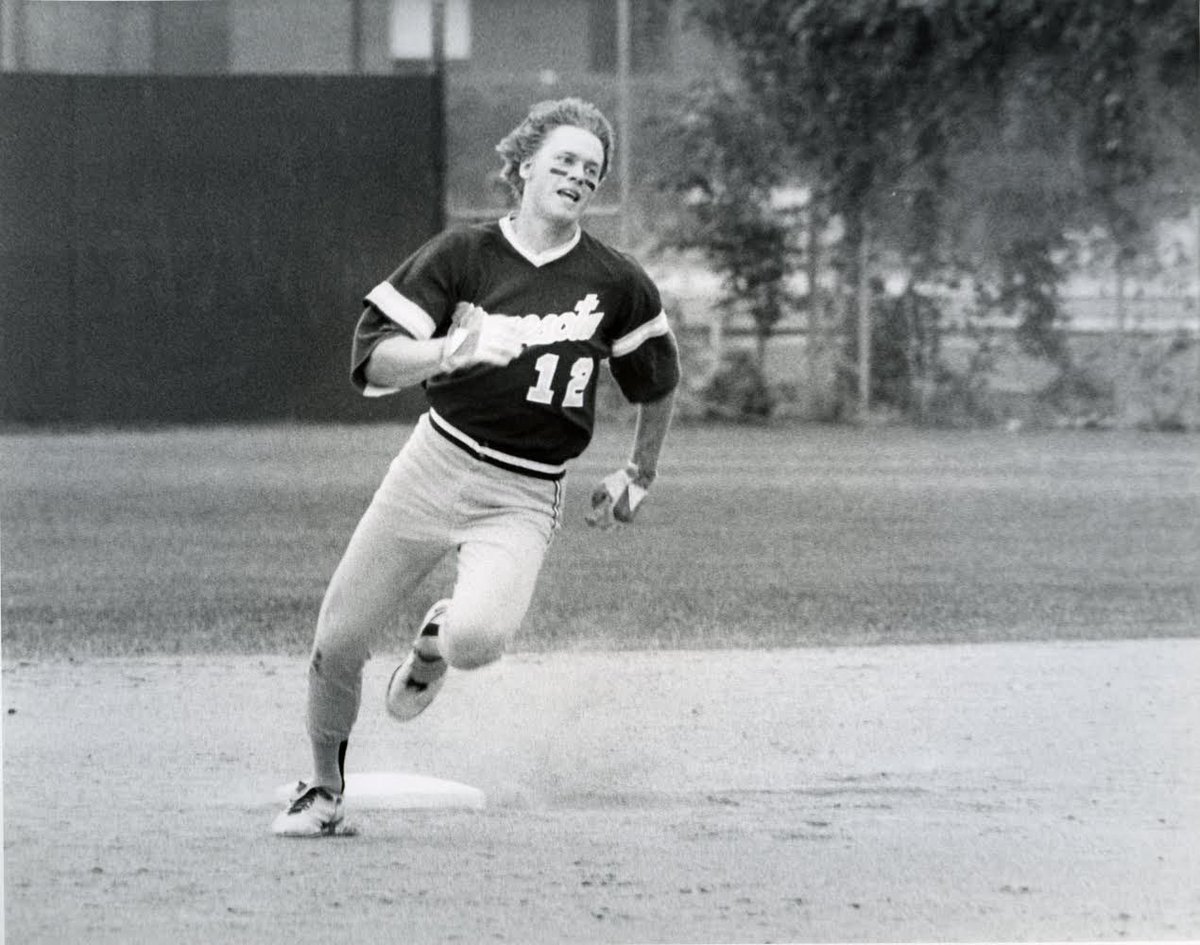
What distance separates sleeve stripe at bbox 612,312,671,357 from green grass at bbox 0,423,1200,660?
217 cm

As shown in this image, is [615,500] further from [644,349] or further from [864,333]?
[864,333]

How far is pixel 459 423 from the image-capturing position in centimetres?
411

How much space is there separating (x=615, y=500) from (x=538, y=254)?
52 centimetres

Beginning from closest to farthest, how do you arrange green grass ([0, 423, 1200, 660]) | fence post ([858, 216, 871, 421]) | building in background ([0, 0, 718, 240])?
building in background ([0, 0, 718, 240]) < green grass ([0, 423, 1200, 660]) < fence post ([858, 216, 871, 421])

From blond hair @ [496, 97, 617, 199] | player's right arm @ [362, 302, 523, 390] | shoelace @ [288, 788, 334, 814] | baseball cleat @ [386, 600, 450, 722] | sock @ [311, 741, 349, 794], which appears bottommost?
shoelace @ [288, 788, 334, 814]

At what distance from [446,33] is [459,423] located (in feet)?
7.01

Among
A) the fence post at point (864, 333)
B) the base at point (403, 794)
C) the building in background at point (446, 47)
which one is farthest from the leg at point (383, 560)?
the fence post at point (864, 333)

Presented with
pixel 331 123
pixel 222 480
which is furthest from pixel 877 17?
pixel 222 480

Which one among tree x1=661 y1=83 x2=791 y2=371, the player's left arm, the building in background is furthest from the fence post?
the player's left arm

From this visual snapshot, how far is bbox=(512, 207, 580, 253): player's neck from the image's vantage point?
161 inches

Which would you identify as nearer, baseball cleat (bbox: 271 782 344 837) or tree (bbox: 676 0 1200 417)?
baseball cleat (bbox: 271 782 344 837)

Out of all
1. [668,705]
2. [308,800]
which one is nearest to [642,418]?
[308,800]

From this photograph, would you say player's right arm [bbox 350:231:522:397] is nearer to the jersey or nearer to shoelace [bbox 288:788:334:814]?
the jersey

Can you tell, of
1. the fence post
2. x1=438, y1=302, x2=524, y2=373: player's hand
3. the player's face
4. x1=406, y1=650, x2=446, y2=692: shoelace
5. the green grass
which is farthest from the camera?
the fence post
